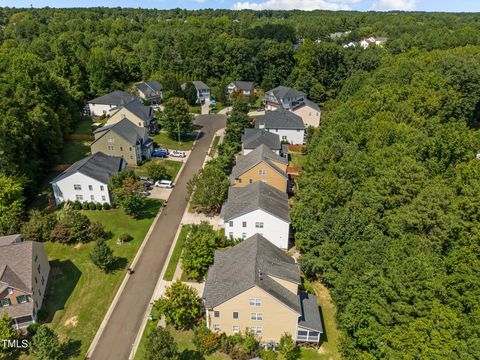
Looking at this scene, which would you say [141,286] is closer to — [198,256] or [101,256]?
[101,256]

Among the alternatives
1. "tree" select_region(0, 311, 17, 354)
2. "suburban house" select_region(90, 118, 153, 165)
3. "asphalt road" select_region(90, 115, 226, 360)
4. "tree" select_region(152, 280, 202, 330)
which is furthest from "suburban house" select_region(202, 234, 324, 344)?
"suburban house" select_region(90, 118, 153, 165)

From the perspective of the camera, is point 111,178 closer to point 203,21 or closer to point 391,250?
point 391,250

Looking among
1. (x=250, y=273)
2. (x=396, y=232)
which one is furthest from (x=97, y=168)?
(x=396, y=232)

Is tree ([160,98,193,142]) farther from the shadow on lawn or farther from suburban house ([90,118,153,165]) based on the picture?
the shadow on lawn

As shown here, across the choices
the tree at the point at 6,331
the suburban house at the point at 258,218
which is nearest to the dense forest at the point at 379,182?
the suburban house at the point at 258,218

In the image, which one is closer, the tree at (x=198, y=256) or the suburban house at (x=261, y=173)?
the tree at (x=198, y=256)

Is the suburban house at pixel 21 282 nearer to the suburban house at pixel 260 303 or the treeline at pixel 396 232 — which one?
the suburban house at pixel 260 303

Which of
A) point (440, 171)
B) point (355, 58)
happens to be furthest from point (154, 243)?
point (355, 58)
